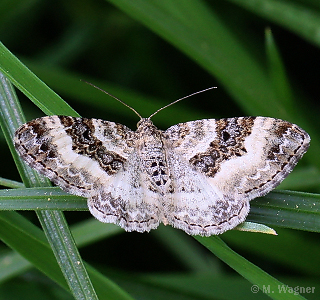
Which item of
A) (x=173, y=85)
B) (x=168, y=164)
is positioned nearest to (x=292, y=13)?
(x=173, y=85)

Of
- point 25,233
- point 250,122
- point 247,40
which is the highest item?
point 247,40

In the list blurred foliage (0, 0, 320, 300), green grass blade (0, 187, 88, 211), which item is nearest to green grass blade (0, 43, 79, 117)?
blurred foliage (0, 0, 320, 300)

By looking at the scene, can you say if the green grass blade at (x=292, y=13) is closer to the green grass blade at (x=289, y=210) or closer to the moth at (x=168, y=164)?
the moth at (x=168, y=164)

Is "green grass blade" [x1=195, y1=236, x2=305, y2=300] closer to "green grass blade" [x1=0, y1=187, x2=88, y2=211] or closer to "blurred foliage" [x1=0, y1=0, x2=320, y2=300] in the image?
"blurred foliage" [x1=0, y1=0, x2=320, y2=300]

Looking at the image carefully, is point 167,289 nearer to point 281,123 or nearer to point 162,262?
point 162,262

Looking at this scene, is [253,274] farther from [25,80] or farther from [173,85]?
[173,85]

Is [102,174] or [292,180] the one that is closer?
[102,174]

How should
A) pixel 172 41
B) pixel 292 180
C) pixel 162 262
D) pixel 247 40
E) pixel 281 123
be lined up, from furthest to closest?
1. pixel 247 40
2. pixel 162 262
3. pixel 292 180
4. pixel 172 41
5. pixel 281 123

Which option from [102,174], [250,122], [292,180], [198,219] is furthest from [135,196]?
[292,180]
